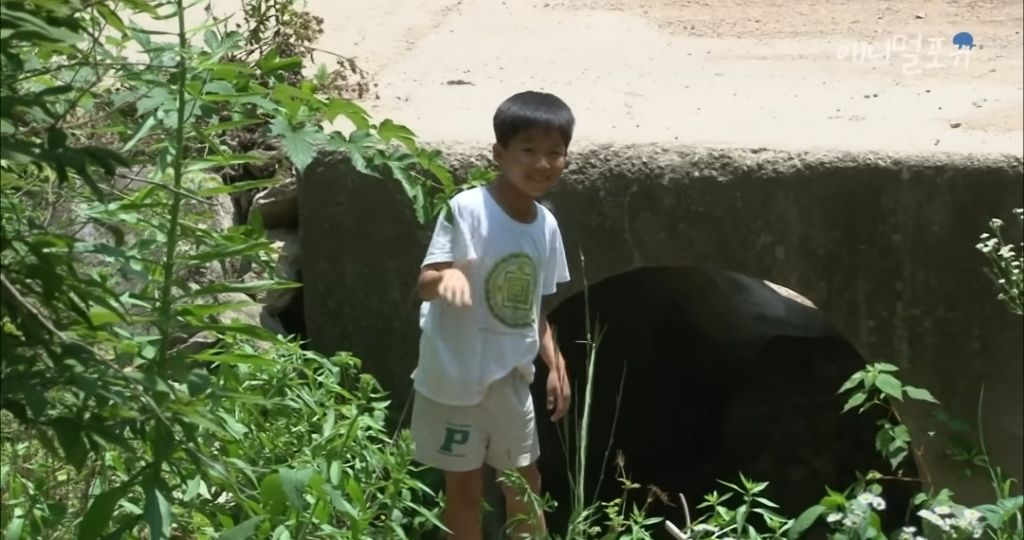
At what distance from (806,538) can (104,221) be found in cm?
335

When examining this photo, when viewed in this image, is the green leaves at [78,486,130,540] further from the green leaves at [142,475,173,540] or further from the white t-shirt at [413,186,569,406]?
the white t-shirt at [413,186,569,406]

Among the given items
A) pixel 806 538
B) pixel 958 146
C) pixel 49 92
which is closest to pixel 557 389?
pixel 958 146

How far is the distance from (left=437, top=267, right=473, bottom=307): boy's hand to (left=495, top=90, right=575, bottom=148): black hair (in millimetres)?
330

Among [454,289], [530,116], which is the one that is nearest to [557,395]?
[454,289]

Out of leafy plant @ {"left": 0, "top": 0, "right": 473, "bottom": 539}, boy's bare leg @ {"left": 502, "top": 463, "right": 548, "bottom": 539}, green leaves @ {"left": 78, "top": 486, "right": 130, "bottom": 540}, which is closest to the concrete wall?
leafy plant @ {"left": 0, "top": 0, "right": 473, "bottom": 539}

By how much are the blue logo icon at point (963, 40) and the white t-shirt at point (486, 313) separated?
4.95 ft

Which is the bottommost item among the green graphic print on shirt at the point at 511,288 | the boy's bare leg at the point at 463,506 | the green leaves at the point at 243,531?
the boy's bare leg at the point at 463,506

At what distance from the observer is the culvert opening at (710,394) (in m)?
5.31

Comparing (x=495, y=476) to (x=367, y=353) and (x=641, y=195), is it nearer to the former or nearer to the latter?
(x=367, y=353)

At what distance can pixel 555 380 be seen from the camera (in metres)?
2.99

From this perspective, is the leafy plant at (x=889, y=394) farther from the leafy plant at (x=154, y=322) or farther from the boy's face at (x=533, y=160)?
the leafy plant at (x=154, y=322)

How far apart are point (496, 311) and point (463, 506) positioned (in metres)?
0.45

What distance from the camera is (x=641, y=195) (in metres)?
3.55

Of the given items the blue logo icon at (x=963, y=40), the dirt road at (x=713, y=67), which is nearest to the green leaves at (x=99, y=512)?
the dirt road at (x=713, y=67)
